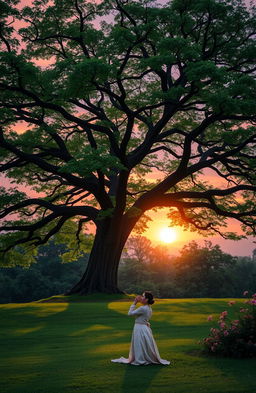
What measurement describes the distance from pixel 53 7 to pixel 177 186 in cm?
1648

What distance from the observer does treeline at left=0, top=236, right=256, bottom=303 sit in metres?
67.9

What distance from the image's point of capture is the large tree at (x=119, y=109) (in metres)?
25.0

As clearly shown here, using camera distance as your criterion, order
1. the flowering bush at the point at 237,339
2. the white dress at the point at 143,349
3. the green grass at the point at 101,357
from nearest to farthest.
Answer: the green grass at the point at 101,357 → the white dress at the point at 143,349 → the flowering bush at the point at 237,339

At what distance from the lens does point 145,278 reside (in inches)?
3132

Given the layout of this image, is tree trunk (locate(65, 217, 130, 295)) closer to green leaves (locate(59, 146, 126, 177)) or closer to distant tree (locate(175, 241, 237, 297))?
green leaves (locate(59, 146, 126, 177))

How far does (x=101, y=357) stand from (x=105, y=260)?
66.5ft

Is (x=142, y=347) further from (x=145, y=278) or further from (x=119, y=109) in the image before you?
(x=145, y=278)

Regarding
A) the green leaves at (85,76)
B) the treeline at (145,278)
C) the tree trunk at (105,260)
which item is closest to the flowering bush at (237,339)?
the green leaves at (85,76)

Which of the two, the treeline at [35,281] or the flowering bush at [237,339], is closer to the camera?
the flowering bush at [237,339]

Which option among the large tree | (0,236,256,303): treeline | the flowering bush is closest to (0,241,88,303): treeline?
(0,236,256,303): treeline

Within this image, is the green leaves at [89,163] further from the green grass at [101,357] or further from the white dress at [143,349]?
the white dress at [143,349]

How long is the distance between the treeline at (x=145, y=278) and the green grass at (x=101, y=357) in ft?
142

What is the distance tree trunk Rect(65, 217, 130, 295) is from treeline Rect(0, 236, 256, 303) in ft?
117

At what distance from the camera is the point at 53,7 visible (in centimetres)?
2842
